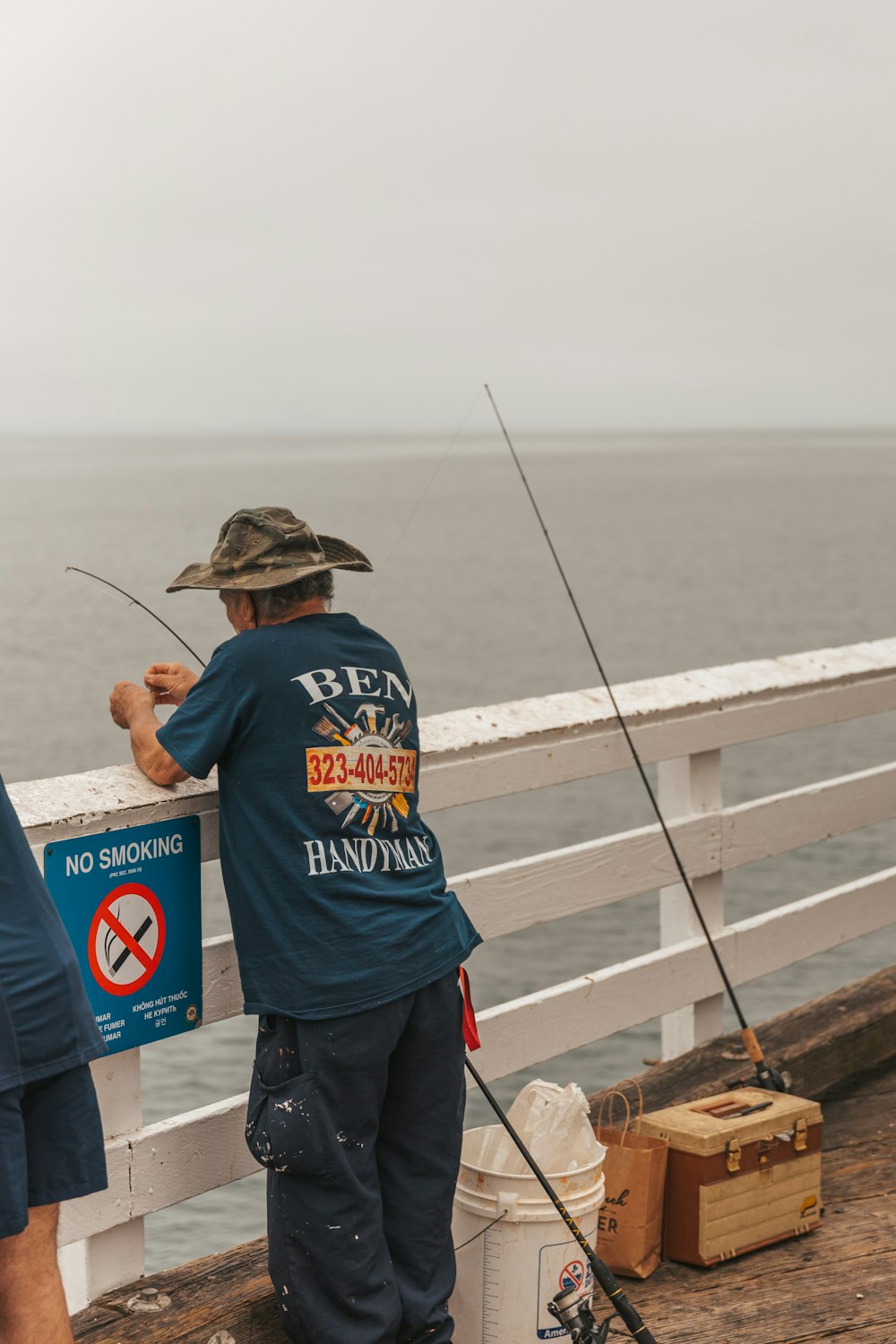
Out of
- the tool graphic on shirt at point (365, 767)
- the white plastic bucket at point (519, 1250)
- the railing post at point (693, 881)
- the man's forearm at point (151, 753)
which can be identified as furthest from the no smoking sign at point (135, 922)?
the railing post at point (693, 881)

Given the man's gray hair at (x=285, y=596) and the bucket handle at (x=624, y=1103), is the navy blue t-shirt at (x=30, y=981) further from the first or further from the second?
the bucket handle at (x=624, y=1103)

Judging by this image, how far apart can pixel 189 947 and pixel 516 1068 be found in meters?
0.96

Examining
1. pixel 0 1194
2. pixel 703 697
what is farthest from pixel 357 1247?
pixel 703 697

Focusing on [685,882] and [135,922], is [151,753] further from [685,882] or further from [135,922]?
[685,882]

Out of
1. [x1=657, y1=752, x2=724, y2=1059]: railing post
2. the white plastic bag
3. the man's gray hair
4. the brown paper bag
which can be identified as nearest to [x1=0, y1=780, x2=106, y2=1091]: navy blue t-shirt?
the man's gray hair

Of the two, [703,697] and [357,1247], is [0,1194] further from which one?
[703,697]

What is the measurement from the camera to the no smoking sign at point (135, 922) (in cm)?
271

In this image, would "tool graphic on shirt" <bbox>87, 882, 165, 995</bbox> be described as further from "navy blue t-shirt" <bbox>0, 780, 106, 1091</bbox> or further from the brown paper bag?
the brown paper bag

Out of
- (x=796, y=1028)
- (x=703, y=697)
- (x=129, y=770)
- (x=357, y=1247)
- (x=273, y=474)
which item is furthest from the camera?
(x=273, y=474)

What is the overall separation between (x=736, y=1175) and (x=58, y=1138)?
1.72m

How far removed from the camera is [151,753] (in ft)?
9.12

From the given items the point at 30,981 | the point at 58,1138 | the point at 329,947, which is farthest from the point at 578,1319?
the point at 30,981

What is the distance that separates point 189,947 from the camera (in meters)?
2.92

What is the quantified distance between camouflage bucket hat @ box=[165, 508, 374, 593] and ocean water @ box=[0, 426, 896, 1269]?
16cm
